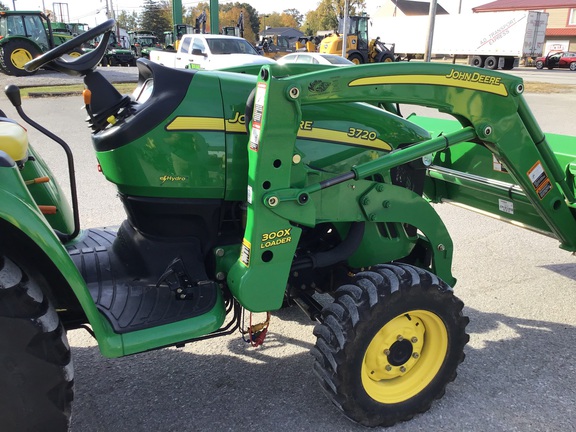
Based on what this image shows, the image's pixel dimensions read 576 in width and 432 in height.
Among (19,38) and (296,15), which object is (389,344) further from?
(296,15)

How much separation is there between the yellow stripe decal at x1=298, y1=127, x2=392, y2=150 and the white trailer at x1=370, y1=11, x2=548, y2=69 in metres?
33.1

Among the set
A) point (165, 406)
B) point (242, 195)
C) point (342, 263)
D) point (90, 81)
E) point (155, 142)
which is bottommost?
point (165, 406)

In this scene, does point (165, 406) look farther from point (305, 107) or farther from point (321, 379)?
point (305, 107)

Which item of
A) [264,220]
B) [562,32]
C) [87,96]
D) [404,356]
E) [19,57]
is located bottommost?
[404,356]

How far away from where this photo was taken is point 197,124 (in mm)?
2227

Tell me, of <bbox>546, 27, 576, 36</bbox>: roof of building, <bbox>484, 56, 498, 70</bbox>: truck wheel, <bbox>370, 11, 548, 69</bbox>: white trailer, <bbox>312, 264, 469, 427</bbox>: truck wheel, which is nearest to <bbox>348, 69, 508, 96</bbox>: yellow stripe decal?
<bbox>312, 264, 469, 427</bbox>: truck wheel

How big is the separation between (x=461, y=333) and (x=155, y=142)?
1.70m

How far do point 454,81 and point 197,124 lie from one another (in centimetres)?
121

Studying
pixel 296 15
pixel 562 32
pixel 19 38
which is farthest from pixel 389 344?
pixel 296 15

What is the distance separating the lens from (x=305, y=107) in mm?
2361

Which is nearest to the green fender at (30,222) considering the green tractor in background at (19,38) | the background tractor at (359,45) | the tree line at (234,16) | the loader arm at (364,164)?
the loader arm at (364,164)

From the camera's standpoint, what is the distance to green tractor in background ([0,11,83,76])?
19.8 metres

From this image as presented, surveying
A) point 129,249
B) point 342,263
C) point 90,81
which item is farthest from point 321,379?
point 90,81

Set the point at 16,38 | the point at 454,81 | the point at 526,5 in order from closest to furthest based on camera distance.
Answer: the point at 454,81
the point at 16,38
the point at 526,5
